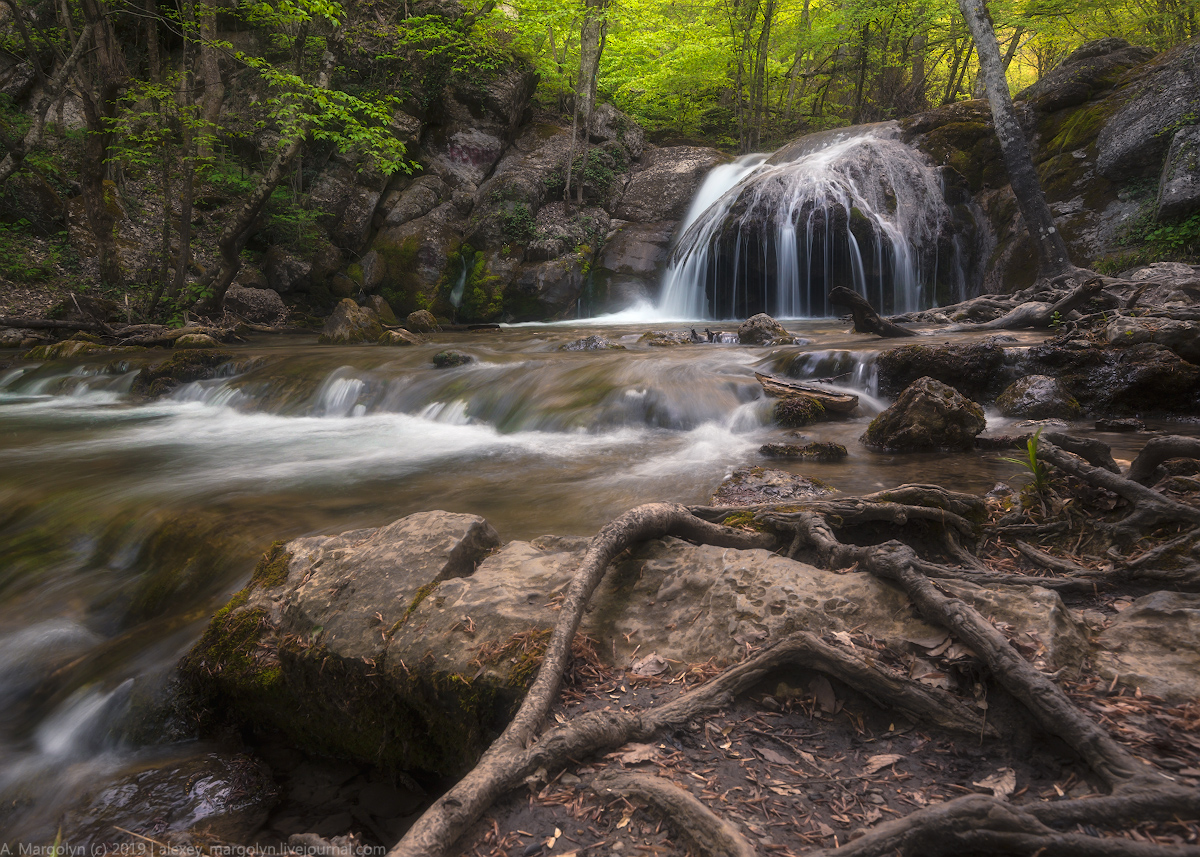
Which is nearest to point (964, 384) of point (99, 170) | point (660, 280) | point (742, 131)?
point (660, 280)

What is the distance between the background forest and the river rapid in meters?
4.79

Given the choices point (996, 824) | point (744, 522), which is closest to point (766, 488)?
point (744, 522)

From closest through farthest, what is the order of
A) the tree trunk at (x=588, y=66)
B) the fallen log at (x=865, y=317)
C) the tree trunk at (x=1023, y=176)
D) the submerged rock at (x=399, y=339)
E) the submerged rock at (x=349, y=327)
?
the fallen log at (x=865, y=317) < the tree trunk at (x=1023, y=176) < the submerged rock at (x=399, y=339) < the submerged rock at (x=349, y=327) < the tree trunk at (x=588, y=66)

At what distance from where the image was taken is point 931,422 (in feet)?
19.3

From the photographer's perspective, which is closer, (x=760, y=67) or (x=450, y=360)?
(x=450, y=360)

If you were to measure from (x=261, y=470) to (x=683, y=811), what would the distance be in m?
6.54

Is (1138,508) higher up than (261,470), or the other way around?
(1138,508)

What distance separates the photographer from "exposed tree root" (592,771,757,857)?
154 cm

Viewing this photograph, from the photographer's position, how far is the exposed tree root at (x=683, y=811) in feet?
5.04

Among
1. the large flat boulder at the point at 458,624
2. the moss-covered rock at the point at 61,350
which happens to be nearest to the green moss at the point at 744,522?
the large flat boulder at the point at 458,624

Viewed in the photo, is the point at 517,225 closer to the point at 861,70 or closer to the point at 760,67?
the point at 760,67

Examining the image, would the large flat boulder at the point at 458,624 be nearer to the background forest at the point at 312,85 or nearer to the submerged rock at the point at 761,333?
the submerged rock at the point at 761,333

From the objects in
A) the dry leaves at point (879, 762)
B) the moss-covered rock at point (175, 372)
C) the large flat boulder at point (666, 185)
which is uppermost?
the large flat boulder at point (666, 185)

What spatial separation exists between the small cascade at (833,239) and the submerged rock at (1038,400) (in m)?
8.64
